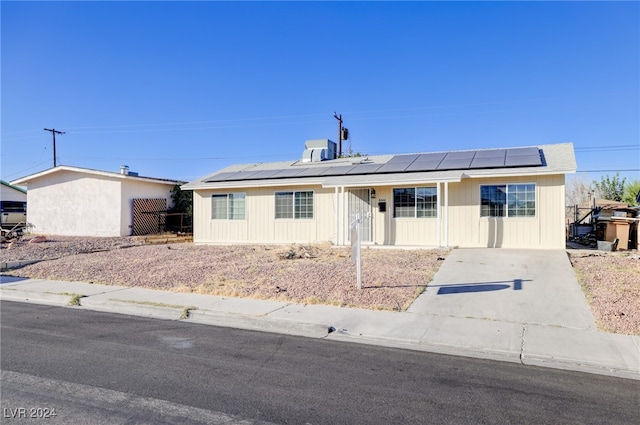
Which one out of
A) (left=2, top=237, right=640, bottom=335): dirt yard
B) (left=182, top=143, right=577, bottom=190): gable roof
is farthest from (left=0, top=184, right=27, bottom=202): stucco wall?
(left=182, top=143, right=577, bottom=190): gable roof

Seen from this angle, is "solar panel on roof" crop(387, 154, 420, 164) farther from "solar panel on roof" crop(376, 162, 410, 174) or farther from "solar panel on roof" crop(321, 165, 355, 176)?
"solar panel on roof" crop(321, 165, 355, 176)

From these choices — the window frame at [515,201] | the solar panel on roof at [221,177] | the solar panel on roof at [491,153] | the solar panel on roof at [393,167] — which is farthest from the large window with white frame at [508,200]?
the solar panel on roof at [221,177]

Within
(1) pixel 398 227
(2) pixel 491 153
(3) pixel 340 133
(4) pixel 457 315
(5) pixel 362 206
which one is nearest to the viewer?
(4) pixel 457 315

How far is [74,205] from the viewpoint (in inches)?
1033

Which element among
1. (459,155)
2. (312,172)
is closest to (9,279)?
(312,172)

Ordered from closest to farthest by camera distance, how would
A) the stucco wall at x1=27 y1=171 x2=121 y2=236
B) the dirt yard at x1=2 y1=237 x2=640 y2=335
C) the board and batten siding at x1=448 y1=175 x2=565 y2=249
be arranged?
the dirt yard at x1=2 y1=237 x2=640 y2=335
the board and batten siding at x1=448 y1=175 x2=565 y2=249
the stucco wall at x1=27 y1=171 x2=121 y2=236

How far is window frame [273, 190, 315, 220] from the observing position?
62.1 ft

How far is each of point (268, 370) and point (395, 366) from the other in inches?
60.6

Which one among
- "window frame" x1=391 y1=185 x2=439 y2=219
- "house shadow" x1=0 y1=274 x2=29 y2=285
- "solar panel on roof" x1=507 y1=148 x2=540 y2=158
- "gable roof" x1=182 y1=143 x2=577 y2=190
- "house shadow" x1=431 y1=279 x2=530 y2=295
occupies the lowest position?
"house shadow" x1=0 y1=274 x2=29 y2=285

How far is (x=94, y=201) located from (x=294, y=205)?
1360cm

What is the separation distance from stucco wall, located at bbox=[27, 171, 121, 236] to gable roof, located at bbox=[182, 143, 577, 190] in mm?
6626

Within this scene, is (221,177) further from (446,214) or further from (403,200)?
(446,214)

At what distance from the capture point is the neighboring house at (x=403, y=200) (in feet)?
49.5

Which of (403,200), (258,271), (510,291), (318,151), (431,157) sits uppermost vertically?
(318,151)
